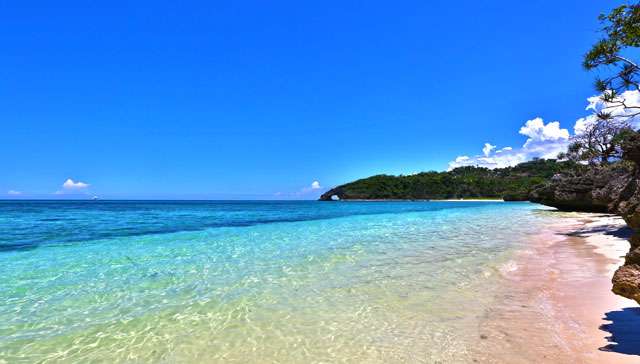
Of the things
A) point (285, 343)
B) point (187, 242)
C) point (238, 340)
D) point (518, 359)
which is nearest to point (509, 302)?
point (518, 359)

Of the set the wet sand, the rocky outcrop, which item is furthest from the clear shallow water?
the rocky outcrop

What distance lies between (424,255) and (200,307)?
301 inches

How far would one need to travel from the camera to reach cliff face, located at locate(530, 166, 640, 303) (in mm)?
4227

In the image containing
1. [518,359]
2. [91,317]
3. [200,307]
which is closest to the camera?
[518,359]

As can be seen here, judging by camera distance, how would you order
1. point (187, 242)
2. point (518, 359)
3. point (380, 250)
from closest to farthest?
point (518, 359), point (380, 250), point (187, 242)

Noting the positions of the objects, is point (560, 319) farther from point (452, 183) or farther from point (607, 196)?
point (452, 183)

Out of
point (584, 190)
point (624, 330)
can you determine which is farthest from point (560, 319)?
point (584, 190)

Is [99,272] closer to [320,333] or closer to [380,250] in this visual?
[320,333]

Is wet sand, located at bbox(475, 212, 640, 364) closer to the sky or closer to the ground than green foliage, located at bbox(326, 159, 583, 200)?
closer to the ground

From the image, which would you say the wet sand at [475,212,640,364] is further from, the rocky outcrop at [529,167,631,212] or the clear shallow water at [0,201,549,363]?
the rocky outcrop at [529,167,631,212]

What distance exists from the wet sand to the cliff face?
837mm

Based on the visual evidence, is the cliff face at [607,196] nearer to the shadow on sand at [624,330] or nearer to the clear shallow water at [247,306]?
the shadow on sand at [624,330]

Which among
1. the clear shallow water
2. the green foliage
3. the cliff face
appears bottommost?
the clear shallow water

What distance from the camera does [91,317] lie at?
20.2ft
